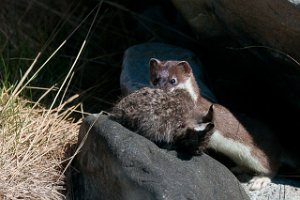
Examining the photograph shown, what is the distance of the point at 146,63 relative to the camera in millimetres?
6293

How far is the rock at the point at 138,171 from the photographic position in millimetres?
4730

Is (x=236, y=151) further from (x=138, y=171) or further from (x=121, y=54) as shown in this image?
(x=121, y=54)

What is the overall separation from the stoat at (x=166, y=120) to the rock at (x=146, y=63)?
0.68 meters

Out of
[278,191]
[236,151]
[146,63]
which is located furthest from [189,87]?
[278,191]

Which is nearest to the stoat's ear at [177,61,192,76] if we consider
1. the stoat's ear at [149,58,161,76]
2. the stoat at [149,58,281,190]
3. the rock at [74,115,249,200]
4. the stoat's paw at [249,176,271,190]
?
the stoat at [149,58,281,190]

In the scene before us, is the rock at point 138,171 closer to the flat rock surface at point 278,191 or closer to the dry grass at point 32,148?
the dry grass at point 32,148

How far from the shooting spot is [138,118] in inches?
203

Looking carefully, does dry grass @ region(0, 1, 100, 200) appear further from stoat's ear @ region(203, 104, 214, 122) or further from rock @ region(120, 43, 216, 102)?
stoat's ear @ region(203, 104, 214, 122)

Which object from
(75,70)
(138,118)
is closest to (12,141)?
(138,118)

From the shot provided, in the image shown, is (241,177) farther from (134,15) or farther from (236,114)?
(134,15)

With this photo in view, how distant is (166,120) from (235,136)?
774 millimetres

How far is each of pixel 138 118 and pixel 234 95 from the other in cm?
141

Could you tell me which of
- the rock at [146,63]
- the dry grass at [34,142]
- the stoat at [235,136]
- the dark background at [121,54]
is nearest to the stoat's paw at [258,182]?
the stoat at [235,136]

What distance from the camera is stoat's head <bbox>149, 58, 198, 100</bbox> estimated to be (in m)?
5.50
